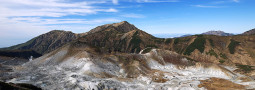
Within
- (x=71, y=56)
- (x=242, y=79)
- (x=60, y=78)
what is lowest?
(x=242, y=79)

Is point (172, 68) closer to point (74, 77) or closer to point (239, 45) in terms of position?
point (74, 77)

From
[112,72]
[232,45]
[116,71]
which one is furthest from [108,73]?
[232,45]

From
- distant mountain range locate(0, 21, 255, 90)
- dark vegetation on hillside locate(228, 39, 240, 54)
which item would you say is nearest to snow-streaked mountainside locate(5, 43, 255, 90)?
distant mountain range locate(0, 21, 255, 90)

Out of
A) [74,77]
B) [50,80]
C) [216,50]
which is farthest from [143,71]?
[216,50]

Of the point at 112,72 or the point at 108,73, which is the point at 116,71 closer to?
the point at 112,72

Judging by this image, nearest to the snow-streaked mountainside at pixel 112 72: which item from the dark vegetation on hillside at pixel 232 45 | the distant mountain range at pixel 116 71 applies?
the distant mountain range at pixel 116 71

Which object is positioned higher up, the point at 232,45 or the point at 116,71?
the point at 232,45

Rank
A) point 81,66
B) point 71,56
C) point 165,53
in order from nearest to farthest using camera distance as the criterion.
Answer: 1. point 81,66
2. point 71,56
3. point 165,53

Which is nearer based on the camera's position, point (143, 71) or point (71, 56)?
point (143, 71)

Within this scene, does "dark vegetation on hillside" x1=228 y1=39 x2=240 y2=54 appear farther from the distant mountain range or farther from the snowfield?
the snowfield
